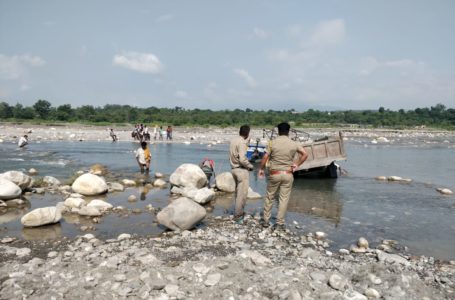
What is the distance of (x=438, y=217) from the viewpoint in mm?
10523

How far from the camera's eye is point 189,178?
480 inches

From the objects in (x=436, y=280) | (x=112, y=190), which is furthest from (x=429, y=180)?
(x=112, y=190)

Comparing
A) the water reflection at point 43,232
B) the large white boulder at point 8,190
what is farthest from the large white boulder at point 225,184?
the large white boulder at point 8,190

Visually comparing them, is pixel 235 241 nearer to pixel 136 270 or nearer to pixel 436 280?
pixel 136 270

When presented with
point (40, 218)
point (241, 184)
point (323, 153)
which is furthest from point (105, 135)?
point (241, 184)

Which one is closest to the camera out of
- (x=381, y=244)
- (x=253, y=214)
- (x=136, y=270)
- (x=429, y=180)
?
(x=136, y=270)

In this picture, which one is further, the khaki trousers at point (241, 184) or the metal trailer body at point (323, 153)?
the metal trailer body at point (323, 153)

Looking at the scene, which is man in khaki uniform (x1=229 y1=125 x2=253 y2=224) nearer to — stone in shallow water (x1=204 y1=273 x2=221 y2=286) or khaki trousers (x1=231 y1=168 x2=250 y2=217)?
khaki trousers (x1=231 y1=168 x2=250 y2=217)

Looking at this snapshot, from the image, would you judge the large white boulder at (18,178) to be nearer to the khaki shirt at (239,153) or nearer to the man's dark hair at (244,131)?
the khaki shirt at (239,153)

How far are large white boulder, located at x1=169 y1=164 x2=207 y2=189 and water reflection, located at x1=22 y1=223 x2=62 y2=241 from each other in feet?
14.5

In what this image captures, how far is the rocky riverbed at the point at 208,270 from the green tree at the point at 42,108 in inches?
2862

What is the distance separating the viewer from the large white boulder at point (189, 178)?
12.2 m

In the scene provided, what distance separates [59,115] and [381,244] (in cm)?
7349

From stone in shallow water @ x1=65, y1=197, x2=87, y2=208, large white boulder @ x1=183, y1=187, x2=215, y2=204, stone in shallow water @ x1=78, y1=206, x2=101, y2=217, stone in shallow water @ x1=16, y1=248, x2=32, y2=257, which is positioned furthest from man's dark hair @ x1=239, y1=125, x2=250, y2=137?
stone in shallow water @ x1=16, y1=248, x2=32, y2=257
